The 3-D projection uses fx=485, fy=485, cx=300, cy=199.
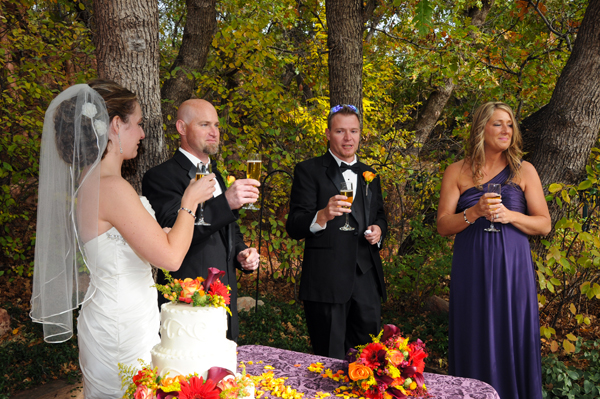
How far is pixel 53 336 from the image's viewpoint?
232 centimetres

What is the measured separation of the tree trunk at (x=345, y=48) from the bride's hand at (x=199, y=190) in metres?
2.82

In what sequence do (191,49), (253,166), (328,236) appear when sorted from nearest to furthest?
(253,166), (328,236), (191,49)

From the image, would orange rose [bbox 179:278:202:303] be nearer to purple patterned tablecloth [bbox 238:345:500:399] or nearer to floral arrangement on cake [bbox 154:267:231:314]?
floral arrangement on cake [bbox 154:267:231:314]

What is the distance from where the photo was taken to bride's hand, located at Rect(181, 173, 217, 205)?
2242mm

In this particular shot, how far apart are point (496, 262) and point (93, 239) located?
2.49 m

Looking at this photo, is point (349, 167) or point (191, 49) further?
point (191, 49)

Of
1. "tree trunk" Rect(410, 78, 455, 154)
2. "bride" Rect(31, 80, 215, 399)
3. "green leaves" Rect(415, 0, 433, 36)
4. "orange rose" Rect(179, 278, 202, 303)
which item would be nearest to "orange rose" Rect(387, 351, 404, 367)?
"orange rose" Rect(179, 278, 202, 303)

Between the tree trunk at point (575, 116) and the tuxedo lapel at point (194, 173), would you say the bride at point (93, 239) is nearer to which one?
the tuxedo lapel at point (194, 173)

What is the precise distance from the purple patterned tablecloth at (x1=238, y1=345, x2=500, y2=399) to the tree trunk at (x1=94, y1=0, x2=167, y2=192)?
175 cm

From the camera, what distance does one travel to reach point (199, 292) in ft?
5.73

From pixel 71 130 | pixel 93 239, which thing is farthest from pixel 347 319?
pixel 71 130

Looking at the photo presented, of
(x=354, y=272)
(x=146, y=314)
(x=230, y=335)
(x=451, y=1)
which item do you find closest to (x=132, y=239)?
(x=146, y=314)

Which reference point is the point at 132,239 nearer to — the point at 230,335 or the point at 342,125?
the point at 230,335

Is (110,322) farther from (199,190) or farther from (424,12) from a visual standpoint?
(424,12)
